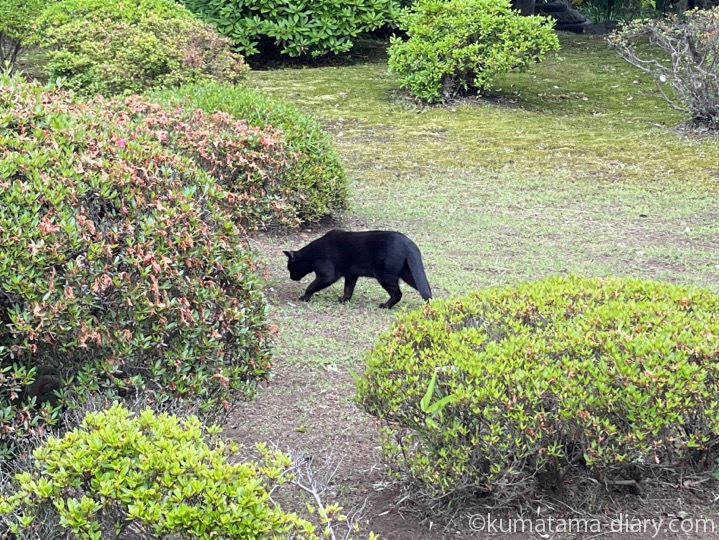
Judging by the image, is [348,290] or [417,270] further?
[348,290]

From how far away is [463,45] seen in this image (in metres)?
14.8

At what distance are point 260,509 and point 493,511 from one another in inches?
57.2

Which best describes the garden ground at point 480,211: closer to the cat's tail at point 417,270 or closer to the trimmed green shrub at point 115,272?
the cat's tail at point 417,270

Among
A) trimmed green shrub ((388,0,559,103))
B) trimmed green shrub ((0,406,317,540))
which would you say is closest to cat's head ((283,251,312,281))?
trimmed green shrub ((0,406,317,540))

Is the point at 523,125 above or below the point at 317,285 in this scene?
below

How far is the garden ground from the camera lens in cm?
462

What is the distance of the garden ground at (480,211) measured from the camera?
4.62 metres

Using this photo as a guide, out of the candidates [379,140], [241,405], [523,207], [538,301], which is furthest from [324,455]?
[379,140]

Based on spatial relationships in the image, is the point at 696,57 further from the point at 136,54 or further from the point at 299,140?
the point at 136,54

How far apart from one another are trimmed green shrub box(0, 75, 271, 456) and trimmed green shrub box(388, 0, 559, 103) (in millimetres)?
10984

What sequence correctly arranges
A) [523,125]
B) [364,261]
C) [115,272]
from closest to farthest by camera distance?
[115,272] → [364,261] → [523,125]

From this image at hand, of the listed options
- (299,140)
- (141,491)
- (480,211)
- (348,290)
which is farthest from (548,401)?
(480,211)

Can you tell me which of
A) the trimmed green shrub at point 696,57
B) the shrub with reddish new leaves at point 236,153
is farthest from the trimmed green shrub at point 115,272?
the trimmed green shrub at point 696,57

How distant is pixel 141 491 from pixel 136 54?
944 cm
